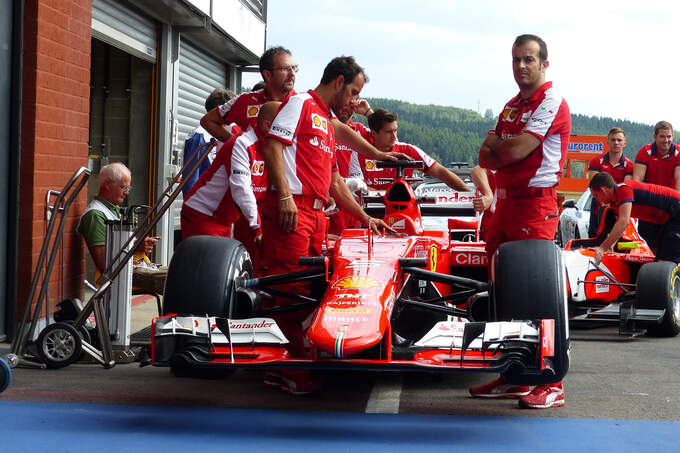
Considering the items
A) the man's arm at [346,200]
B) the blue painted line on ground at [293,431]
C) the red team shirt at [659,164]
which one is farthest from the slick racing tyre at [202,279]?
the red team shirt at [659,164]

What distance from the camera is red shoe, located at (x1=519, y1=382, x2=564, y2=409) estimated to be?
4.64 metres

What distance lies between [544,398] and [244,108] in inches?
118

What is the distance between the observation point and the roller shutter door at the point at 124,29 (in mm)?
8688

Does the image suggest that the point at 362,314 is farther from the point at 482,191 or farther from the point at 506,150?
the point at 482,191

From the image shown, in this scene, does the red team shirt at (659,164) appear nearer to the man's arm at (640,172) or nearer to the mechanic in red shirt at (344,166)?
the man's arm at (640,172)

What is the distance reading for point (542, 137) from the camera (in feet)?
16.5

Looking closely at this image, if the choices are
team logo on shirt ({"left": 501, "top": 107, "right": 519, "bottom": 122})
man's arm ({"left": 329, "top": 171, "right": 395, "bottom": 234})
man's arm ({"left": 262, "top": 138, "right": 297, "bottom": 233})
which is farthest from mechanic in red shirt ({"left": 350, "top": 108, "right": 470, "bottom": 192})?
man's arm ({"left": 262, "top": 138, "right": 297, "bottom": 233})

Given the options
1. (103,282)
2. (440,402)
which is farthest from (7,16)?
(440,402)

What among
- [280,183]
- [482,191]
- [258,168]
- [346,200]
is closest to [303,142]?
[280,183]

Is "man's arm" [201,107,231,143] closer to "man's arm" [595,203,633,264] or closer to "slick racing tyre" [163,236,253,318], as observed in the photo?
"slick racing tyre" [163,236,253,318]

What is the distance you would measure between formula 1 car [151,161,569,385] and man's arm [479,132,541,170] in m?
0.64

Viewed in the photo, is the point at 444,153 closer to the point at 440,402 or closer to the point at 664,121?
the point at 664,121

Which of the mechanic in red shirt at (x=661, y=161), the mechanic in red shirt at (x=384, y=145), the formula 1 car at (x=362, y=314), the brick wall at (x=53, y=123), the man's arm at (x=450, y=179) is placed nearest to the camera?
the formula 1 car at (x=362, y=314)

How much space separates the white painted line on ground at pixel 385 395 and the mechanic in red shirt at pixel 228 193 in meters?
1.06
